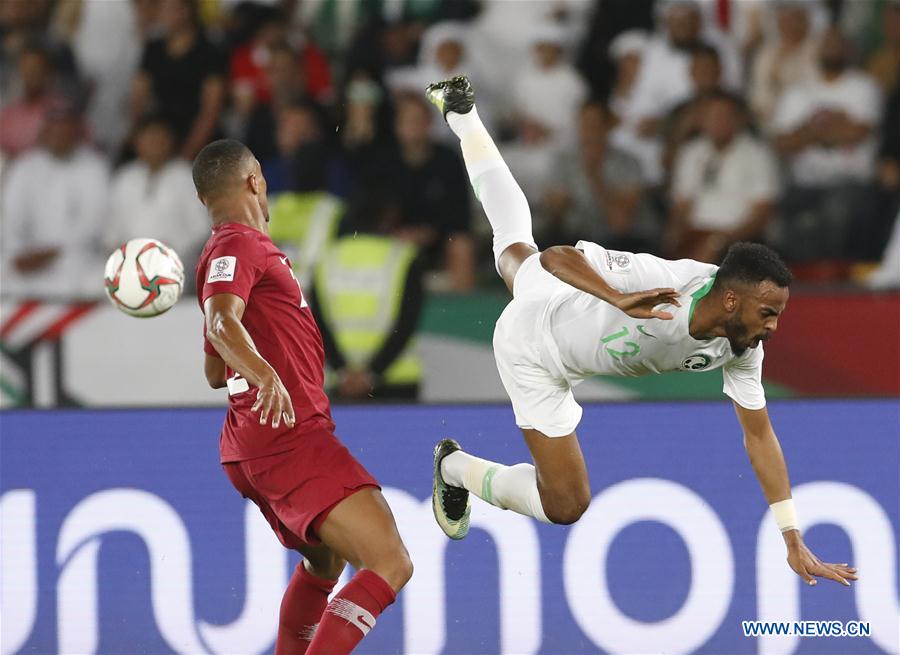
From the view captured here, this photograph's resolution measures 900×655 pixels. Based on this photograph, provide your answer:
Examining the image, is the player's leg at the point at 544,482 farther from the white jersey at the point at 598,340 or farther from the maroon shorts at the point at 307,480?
the maroon shorts at the point at 307,480

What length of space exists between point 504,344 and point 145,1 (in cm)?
440

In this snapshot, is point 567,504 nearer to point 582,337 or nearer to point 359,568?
point 582,337

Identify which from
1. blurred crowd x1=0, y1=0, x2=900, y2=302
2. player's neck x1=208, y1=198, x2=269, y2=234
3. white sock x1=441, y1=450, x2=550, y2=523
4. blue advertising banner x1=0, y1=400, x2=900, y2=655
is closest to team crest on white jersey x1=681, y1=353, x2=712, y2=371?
white sock x1=441, y1=450, x2=550, y2=523

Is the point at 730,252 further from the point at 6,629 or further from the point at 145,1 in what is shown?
the point at 145,1

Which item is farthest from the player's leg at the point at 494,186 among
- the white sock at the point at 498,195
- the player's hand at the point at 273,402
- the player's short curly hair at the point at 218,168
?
the player's hand at the point at 273,402

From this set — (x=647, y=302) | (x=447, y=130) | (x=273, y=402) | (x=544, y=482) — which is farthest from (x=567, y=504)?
(x=447, y=130)

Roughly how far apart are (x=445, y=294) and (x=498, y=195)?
1.09m

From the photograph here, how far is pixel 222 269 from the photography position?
158 inches

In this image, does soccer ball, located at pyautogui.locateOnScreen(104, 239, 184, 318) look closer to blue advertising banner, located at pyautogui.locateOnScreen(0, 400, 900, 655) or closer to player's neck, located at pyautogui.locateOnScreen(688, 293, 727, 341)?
blue advertising banner, located at pyautogui.locateOnScreen(0, 400, 900, 655)

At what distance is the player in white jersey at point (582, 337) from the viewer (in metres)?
4.13

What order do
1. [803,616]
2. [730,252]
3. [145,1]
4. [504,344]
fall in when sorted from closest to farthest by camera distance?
[730,252]
[504,344]
[803,616]
[145,1]

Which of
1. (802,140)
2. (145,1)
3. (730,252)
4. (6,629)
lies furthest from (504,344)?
(145,1)

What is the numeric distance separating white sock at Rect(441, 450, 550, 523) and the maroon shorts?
748 millimetres

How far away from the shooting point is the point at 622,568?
546 cm
